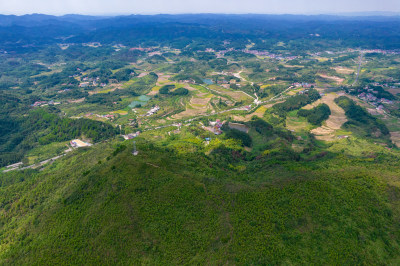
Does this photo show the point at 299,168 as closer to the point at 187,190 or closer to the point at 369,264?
the point at 369,264

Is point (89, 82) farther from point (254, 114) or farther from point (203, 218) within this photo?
point (203, 218)

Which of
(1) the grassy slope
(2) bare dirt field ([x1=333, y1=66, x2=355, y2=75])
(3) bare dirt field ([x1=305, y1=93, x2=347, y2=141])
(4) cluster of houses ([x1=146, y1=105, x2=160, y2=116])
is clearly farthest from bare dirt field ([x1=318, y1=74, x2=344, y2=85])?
(1) the grassy slope

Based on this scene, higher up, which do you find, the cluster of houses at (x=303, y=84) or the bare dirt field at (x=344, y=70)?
the bare dirt field at (x=344, y=70)

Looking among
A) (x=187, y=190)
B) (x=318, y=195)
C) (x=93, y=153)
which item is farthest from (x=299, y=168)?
(x=93, y=153)

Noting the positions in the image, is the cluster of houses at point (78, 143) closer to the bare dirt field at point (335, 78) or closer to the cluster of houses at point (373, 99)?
the cluster of houses at point (373, 99)

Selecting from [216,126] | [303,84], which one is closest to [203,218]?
[216,126]

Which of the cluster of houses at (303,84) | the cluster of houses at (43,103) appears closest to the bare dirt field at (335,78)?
the cluster of houses at (303,84)

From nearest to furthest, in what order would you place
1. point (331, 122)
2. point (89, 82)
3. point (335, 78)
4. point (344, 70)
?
1. point (331, 122)
2. point (89, 82)
3. point (335, 78)
4. point (344, 70)

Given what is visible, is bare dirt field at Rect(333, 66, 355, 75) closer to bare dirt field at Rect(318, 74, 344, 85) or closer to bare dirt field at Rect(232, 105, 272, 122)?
bare dirt field at Rect(318, 74, 344, 85)
